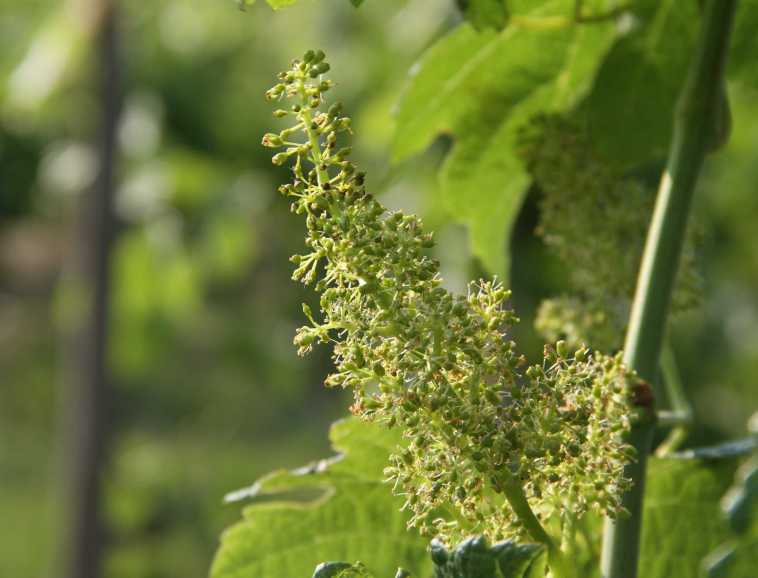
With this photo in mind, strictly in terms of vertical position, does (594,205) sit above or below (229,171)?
below

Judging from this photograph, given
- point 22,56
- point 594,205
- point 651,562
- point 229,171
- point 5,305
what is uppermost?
point 5,305

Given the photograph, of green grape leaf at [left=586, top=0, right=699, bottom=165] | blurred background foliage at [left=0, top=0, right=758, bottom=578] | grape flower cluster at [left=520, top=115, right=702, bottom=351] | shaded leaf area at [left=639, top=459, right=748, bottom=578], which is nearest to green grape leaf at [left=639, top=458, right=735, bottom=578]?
shaded leaf area at [left=639, top=459, right=748, bottom=578]

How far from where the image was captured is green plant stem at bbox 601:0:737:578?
694 mm

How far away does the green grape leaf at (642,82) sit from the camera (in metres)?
0.92

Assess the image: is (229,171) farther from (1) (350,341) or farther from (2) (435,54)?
(1) (350,341)

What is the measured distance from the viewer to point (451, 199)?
105cm

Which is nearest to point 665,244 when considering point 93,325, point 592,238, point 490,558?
point 592,238

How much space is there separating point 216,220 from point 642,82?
363 cm

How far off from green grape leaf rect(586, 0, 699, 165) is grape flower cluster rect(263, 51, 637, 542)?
14.6 inches

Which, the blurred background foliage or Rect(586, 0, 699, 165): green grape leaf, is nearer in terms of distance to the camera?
Rect(586, 0, 699, 165): green grape leaf

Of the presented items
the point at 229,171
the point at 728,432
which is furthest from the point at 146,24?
the point at 728,432

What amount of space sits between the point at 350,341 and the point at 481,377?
0.07 meters

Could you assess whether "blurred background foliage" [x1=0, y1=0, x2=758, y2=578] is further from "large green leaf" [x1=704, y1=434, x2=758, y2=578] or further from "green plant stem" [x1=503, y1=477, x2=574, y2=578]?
"green plant stem" [x1=503, y1=477, x2=574, y2=578]

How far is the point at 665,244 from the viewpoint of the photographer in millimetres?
738
